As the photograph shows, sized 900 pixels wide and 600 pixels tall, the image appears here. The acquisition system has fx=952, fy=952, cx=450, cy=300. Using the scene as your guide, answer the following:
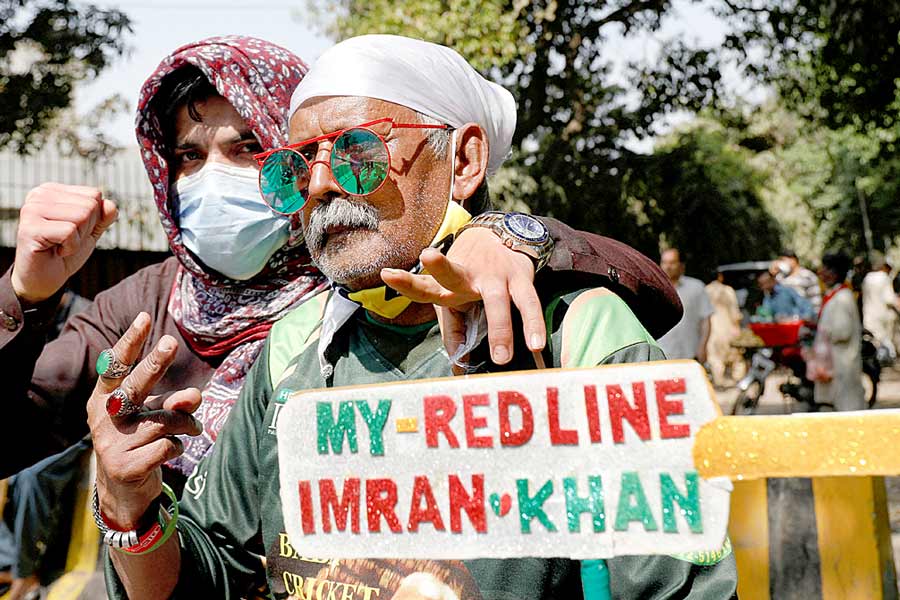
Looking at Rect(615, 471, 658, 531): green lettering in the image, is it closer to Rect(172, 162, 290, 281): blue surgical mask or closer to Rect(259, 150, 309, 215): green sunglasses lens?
Rect(259, 150, 309, 215): green sunglasses lens

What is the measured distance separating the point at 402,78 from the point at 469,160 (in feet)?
0.64

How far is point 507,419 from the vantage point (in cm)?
121

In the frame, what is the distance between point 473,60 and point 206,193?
26.3 feet

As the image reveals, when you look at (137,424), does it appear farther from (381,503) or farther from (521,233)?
(521,233)

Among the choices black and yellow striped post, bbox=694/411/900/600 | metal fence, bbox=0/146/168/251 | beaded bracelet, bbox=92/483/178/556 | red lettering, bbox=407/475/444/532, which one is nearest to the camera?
red lettering, bbox=407/475/444/532

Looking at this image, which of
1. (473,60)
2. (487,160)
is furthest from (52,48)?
(487,160)

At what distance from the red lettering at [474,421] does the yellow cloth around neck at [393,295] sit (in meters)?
0.42

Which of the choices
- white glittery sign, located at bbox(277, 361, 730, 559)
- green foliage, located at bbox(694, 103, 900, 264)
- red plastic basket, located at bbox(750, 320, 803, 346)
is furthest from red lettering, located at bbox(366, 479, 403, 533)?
green foliage, located at bbox(694, 103, 900, 264)

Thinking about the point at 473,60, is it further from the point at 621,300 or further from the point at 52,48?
the point at 621,300

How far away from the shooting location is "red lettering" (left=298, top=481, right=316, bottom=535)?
4.33ft

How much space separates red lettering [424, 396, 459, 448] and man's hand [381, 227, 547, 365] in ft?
0.28

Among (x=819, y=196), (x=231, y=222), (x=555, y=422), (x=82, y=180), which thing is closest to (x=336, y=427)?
(x=555, y=422)

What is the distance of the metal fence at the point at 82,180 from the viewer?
11.2 metres

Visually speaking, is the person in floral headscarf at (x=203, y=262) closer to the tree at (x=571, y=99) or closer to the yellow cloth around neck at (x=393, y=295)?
the yellow cloth around neck at (x=393, y=295)
